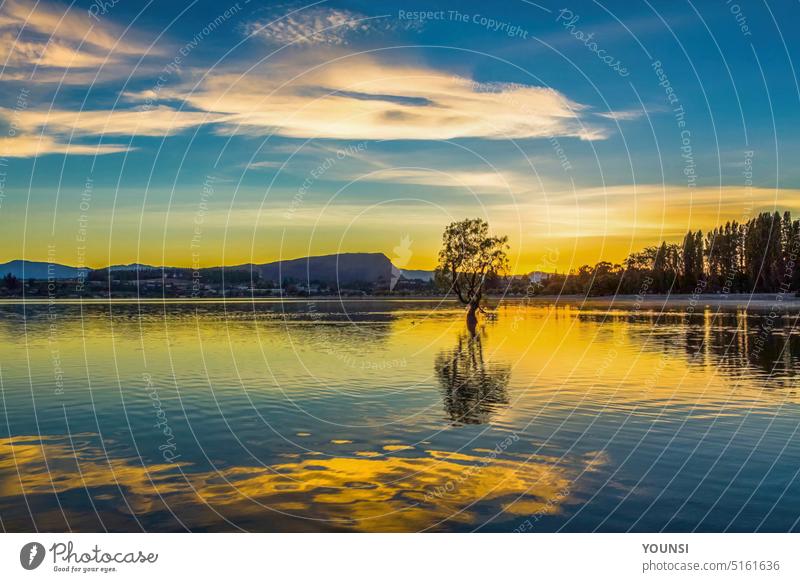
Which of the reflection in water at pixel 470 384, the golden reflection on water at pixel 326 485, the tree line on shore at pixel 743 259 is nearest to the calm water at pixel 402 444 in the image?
the golden reflection on water at pixel 326 485

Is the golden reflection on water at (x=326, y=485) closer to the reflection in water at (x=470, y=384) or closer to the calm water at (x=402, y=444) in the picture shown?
the calm water at (x=402, y=444)

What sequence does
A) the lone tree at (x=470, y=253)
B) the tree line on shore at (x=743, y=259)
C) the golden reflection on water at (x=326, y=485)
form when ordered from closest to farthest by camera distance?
1. the golden reflection on water at (x=326, y=485)
2. the lone tree at (x=470, y=253)
3. the tree line on shore at (x=743, y=259)

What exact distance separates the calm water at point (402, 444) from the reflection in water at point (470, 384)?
0.20 meters

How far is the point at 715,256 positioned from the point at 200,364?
170956 millimetres

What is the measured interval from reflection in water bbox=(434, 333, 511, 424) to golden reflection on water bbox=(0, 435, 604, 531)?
6823mm

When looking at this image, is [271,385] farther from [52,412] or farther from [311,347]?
[311,347]

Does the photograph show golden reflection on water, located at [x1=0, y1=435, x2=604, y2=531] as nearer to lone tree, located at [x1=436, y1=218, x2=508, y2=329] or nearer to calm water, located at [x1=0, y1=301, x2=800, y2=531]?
calm water, located at [x1=0, y1=301, x2=800, y2=531]

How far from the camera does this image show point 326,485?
18.3 metres
